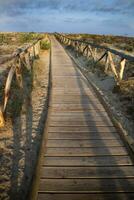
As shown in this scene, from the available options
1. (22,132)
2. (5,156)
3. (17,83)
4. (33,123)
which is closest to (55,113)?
(33,123)

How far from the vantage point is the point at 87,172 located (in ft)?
15.9

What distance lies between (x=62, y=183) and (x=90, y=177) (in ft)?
1.58

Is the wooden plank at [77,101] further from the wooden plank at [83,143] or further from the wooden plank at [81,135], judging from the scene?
the wooden plank at [83,143]

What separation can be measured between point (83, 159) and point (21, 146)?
165cm

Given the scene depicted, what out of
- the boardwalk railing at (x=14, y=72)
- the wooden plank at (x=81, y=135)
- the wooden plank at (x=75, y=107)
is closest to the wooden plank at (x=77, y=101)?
the wooden plank at (x=75, y=107)

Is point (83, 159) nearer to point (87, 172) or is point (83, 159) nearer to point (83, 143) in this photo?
point (87, 172)

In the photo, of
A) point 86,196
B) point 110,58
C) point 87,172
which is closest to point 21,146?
point 87,172

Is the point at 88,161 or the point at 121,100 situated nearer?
the point at 88,161

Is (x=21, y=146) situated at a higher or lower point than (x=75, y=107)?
Result: lower

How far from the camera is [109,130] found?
260 inches

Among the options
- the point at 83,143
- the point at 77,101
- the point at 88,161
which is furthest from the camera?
the point at 77,101

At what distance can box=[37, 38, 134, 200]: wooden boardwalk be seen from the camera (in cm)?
435

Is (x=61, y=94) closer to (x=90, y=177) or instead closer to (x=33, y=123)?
(x=33, y=123)

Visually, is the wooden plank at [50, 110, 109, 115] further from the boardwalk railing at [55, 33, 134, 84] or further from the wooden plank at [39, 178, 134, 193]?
the wooden plank at [39, 178, 134, 193]
